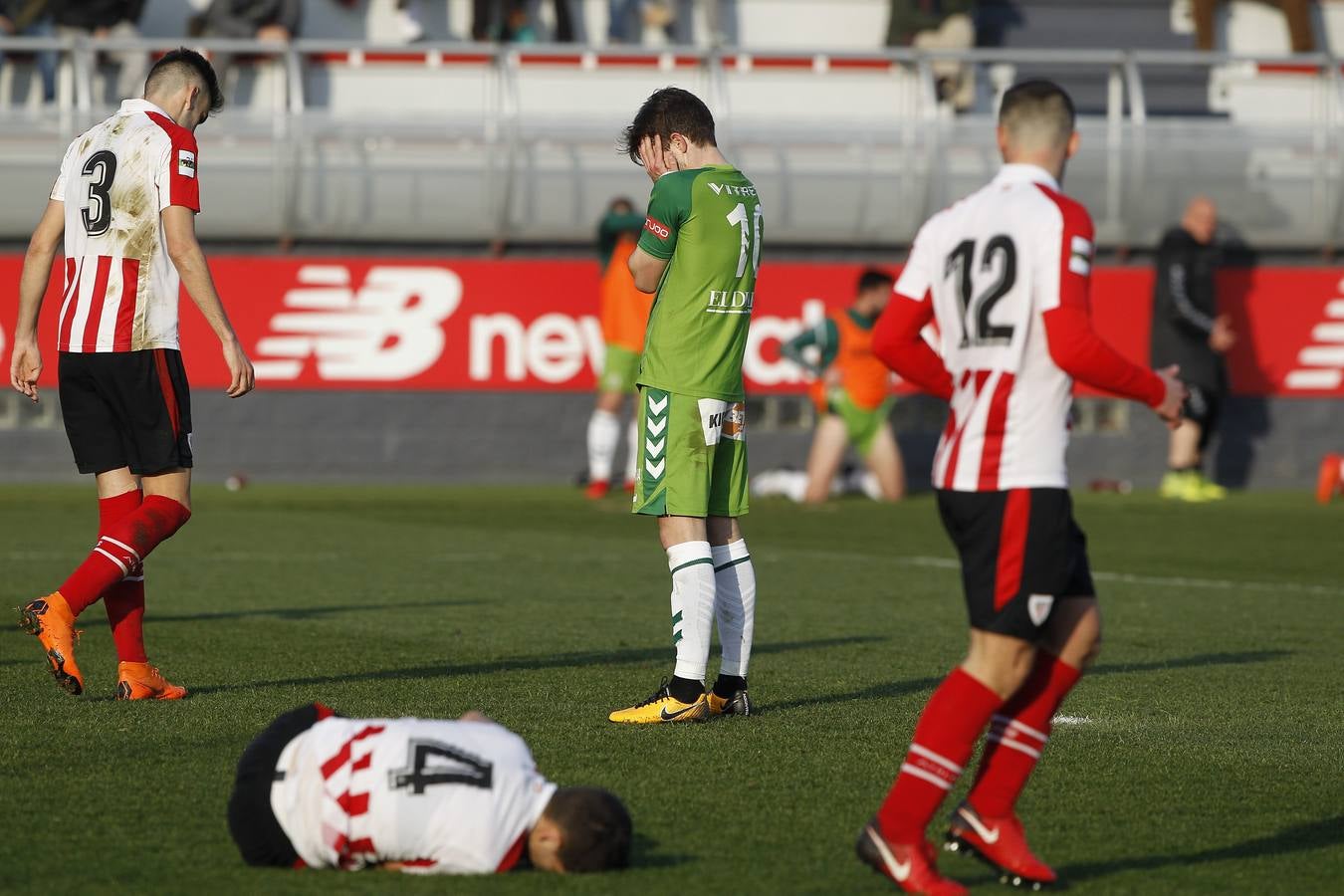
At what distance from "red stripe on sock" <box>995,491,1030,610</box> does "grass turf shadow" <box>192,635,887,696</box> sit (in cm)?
336

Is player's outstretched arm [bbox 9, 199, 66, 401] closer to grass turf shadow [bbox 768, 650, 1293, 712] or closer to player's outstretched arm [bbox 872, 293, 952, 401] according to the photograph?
grass turf shadow [bbox 768, 650, 1293, 712]

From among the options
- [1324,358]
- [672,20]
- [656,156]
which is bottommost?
[1324,358]

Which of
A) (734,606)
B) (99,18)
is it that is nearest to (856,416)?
(99,18)

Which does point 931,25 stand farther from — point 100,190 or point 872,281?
point 100,190

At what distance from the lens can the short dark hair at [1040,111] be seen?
13.8ft

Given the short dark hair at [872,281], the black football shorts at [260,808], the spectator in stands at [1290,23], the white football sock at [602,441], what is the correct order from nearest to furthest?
1. the black football shorts at [260,808]
2. the short dark hair at [872,281]
3. the white football sock at [602,441]
4. the spectator in stands at [1290,23]

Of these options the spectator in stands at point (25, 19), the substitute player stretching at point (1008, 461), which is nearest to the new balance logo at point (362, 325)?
the spectator in stands at point (25, 19)

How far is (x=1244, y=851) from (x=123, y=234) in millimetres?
3844

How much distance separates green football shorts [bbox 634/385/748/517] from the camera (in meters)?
6.18

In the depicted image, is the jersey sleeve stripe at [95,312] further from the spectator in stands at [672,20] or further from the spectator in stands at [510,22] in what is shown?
the spectator in stands at [672,20]

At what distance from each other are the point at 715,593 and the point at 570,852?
228 cm

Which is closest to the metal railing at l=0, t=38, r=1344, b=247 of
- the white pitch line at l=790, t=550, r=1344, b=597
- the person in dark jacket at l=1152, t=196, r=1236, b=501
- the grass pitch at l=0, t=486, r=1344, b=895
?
the person in dark jacket at l=1152, t=196, r=1236, b=501

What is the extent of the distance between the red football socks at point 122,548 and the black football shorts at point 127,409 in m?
0.13

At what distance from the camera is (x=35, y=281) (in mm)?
6488
